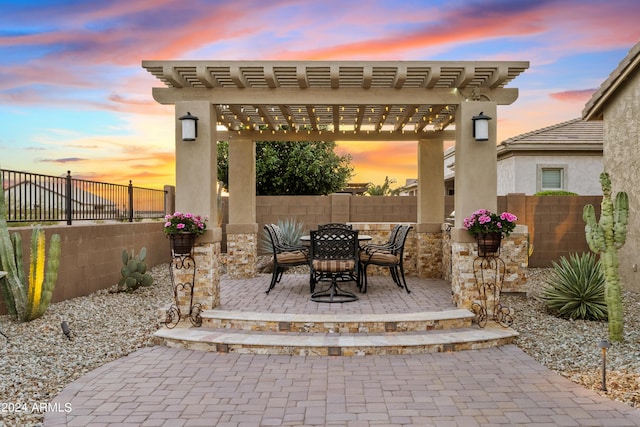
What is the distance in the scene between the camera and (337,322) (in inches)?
207

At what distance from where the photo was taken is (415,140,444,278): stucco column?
29.3ft

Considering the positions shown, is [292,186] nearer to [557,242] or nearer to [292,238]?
[292,238]

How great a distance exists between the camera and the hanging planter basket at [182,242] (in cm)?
559

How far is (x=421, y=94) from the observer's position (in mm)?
6242

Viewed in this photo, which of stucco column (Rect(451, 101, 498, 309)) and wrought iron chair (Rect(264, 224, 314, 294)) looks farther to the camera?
wrought iron chair (Rect(264, 224, 314, 294))

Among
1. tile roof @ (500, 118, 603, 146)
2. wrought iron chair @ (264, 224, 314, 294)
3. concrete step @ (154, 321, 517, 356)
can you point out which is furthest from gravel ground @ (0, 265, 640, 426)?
tile roof @ (500, 118, 603, 146)

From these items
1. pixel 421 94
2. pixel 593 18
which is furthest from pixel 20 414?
pixel 593 18

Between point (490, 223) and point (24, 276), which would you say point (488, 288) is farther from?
point (24, 276)

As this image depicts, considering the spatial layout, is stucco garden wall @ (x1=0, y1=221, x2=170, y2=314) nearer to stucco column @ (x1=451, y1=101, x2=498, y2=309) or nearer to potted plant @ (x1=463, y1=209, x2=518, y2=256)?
stucco column @ (x1=451, y1=101, x2=498, y2=309)

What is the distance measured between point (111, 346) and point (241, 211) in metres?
4.50

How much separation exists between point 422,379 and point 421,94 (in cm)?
387

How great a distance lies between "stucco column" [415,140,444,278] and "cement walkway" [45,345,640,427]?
13.8ft

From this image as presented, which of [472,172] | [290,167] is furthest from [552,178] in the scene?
[290,167]

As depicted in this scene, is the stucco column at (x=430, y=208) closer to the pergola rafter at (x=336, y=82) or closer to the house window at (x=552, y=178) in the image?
the pergola rafter at (x=336, y=82)
